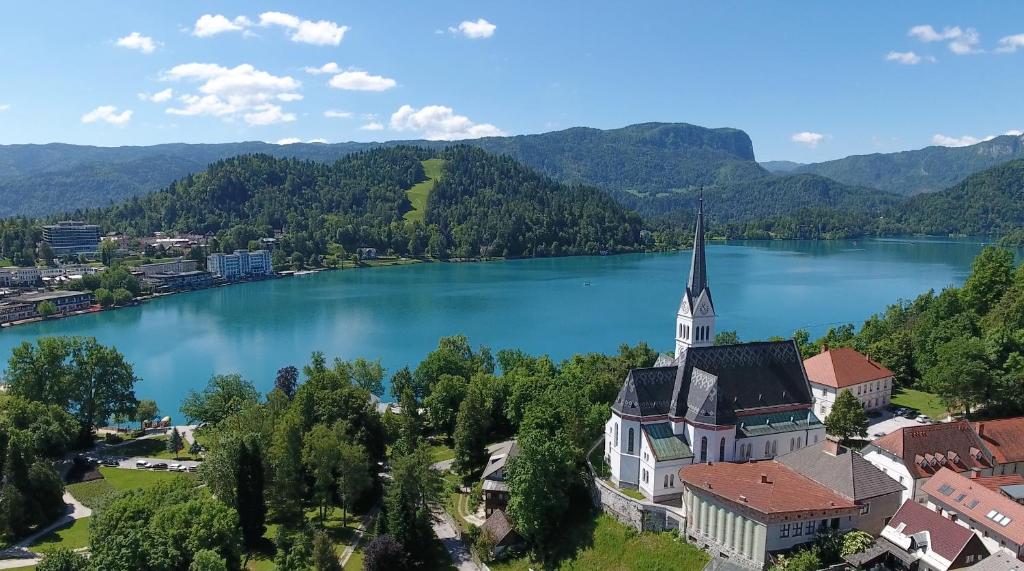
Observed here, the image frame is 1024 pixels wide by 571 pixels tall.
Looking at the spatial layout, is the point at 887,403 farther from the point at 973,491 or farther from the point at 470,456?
the point at 470,456

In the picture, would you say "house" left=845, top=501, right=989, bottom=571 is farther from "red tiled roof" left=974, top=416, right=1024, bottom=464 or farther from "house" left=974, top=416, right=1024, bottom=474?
"red tiled roof" left=974, top=416, right=1024, bottom=464

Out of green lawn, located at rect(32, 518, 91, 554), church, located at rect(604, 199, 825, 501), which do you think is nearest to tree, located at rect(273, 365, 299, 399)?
green lawn, located at rect(32, 518, 91, 554)

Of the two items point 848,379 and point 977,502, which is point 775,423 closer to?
point 977,502

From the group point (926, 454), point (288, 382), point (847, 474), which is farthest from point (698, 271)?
point (288, 382)

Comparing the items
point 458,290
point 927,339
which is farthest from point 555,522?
point 458,290

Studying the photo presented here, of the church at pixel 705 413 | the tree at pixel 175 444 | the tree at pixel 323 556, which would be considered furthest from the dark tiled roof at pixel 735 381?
the tree at pixel 175 444
